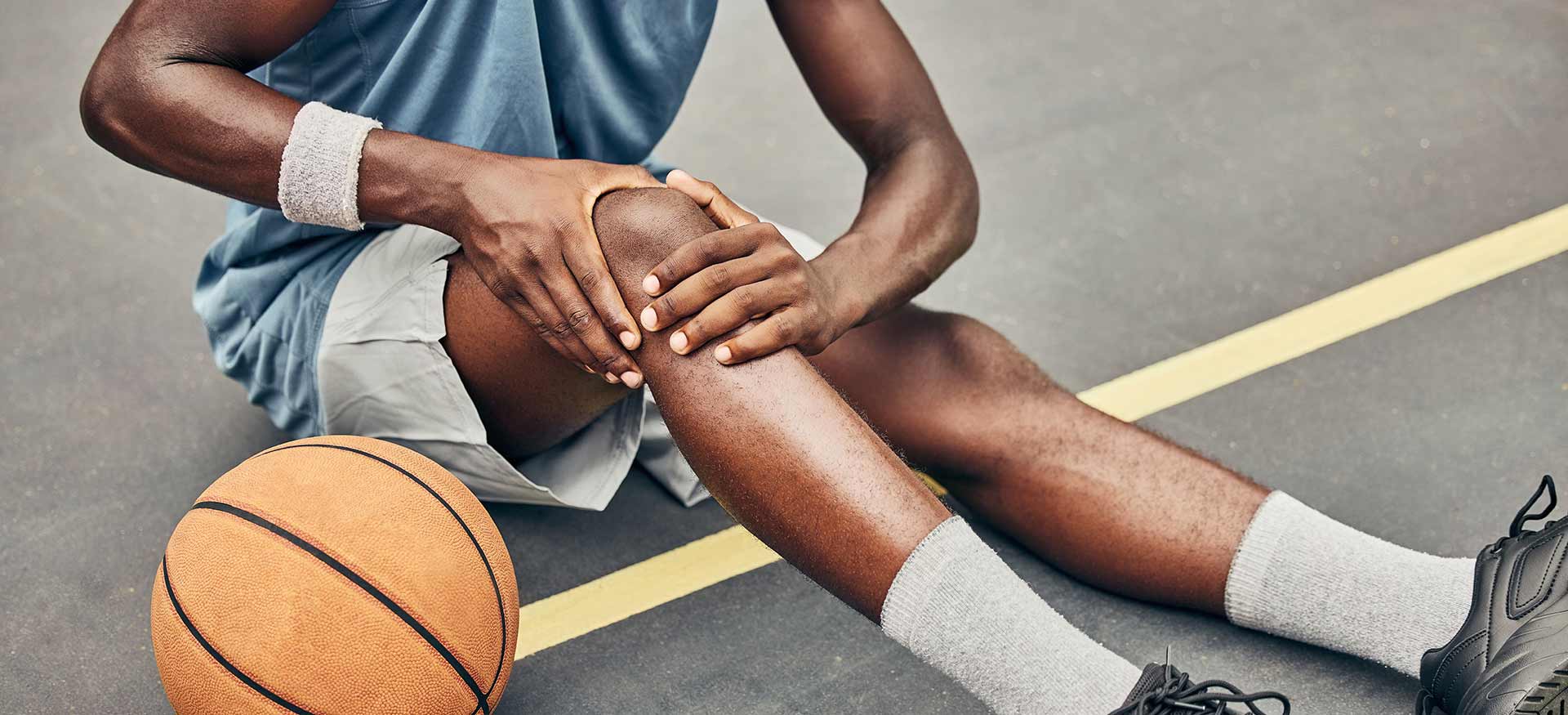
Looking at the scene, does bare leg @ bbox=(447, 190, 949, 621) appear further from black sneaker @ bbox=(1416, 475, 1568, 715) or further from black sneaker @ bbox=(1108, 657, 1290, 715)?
black sneaker @ bbox=(1416, 475, 1568, 715)

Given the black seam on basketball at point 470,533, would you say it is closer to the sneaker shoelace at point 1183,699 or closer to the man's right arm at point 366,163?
the man's right arm at point 366,163

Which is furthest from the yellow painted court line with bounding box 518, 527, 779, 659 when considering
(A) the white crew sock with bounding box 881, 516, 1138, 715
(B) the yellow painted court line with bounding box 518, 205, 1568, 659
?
(A) the white crew sock with bounding box 881, 516, 1138, 715

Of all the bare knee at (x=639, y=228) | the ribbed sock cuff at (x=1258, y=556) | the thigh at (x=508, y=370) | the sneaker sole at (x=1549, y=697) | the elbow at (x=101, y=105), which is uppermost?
the elbow at (x=101, y=105)

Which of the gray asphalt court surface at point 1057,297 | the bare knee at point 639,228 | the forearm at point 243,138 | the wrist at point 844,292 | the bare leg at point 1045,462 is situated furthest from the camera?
the gray asphalt court surface at point 1057,297

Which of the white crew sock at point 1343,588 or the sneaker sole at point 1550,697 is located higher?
the sneaker sole at point 1550,697

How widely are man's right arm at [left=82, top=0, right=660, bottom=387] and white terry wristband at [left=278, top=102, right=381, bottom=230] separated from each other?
16 millimetres

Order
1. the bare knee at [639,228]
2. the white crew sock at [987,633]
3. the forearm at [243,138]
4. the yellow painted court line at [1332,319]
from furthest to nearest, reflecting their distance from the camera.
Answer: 1. the yellow painted court line at [1332,319]
2. the forearm at [243,138]
3. the bare knee at [639,228]
4. the white crew sock at [987,633]

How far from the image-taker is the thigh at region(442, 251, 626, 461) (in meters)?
1.96

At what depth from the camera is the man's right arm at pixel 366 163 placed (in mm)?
1776

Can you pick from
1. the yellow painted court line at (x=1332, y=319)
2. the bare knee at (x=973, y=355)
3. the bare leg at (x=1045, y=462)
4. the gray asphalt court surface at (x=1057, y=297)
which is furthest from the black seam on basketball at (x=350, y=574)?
the yellow painted court line at (x=1332, y=319)

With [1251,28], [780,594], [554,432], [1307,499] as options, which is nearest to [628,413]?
[554,432]

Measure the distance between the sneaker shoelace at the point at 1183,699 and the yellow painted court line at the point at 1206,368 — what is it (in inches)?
33.7

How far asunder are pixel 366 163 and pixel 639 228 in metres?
0.40

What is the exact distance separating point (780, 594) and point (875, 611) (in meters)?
0.65
